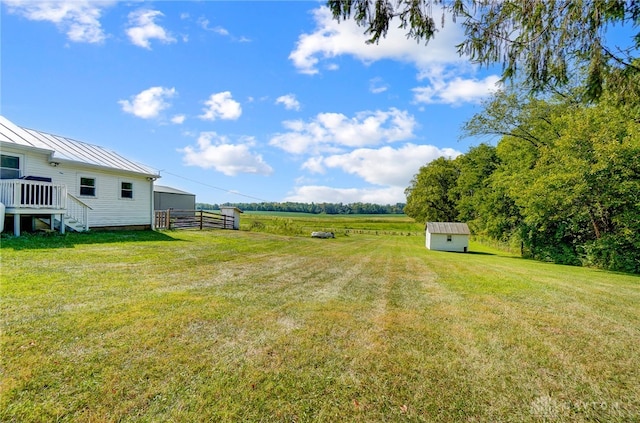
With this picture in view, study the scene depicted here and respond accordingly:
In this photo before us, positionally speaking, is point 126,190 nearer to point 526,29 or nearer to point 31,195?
Result: point 31,195

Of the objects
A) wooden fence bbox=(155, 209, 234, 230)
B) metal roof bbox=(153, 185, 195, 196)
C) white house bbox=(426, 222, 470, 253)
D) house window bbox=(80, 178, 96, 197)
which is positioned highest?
metal roof bbox=(153, 185, 195, 196)

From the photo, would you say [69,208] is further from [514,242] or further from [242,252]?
[514,242]

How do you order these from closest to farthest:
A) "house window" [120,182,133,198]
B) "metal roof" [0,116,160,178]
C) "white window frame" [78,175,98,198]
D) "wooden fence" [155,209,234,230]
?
"metal roof" [0,116,160,178], "white window frame" [78,175,98,198], "house window" [120,182,133,198], "wooden fence" [155,209,234,230]

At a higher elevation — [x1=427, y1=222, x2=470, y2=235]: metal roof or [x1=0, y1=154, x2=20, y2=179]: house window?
[x1=0, y1=154, x2=20, y2=179]: house window

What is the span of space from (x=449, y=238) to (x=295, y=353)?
87.1ft

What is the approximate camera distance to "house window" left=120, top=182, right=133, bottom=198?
15.1 metres

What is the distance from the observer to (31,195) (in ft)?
34.3

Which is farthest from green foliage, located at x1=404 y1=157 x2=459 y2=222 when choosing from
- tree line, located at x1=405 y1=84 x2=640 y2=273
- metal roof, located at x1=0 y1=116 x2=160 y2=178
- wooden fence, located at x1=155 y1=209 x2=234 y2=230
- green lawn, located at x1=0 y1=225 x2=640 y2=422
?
green lawn, located at x1=0 y1=225 x2=640 y2=422

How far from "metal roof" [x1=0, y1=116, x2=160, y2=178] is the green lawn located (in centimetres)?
799

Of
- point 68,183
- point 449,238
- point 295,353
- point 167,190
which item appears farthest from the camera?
point 167,190

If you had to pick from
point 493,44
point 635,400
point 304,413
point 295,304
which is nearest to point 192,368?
point 304,413

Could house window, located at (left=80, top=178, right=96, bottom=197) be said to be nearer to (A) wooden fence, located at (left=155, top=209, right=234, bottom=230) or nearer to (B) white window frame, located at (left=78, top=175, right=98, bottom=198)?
(B) white window frame, located at (left=78, top=175, right=98, bottom=198)

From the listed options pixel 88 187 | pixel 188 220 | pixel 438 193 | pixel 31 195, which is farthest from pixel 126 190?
pixel 438 193

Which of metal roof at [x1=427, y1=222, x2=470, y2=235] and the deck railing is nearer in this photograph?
the deck railing
